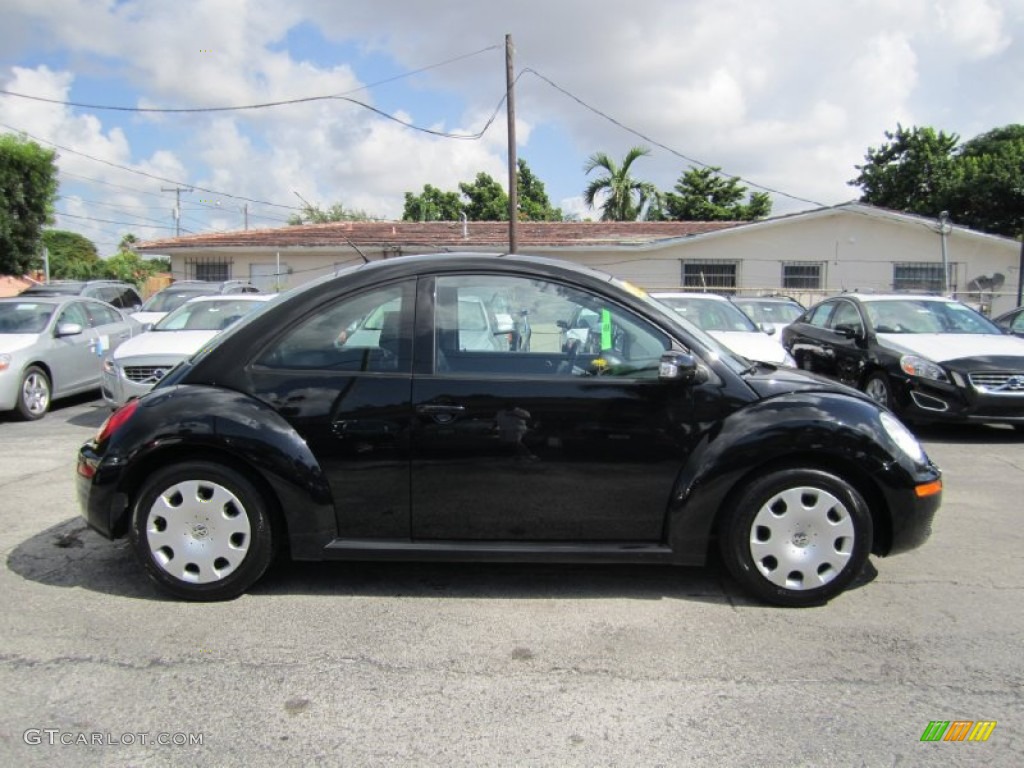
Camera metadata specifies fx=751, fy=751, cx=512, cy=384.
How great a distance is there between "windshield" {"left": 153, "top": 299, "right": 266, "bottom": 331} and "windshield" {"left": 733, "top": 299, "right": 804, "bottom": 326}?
8.53 m

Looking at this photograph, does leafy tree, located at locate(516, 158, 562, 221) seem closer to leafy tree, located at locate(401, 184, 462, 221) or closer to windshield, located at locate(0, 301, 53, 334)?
leafy tree, located at locate(401, 184, 462, 221)

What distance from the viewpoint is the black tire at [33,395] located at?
346 inches

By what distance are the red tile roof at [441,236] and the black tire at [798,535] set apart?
17.7m

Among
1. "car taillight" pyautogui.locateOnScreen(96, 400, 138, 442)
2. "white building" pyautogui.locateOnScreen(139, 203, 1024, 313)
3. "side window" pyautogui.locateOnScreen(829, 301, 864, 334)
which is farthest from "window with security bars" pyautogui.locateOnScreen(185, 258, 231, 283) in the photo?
"car taillight" pyautogui.locateOnScreen(96, 400, 138, 442)

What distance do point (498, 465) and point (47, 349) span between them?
26.6ft

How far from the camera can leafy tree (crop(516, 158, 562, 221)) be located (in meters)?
43.7

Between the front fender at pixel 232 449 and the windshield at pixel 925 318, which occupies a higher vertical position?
the windshield at pixel 925 318

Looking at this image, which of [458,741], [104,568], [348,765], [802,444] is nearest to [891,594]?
[802,444]

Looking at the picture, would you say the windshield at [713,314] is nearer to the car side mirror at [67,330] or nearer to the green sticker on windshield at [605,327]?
the green sticker on windshield at [605,327]

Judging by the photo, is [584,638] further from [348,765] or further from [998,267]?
[998,267]

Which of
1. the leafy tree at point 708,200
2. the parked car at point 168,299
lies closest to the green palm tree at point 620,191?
the leafy tree at point 708,200

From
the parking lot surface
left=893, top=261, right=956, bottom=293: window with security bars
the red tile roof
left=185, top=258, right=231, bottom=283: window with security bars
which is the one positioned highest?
the red tile roof

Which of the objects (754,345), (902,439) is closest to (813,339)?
(754,345)

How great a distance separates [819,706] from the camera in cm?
278
